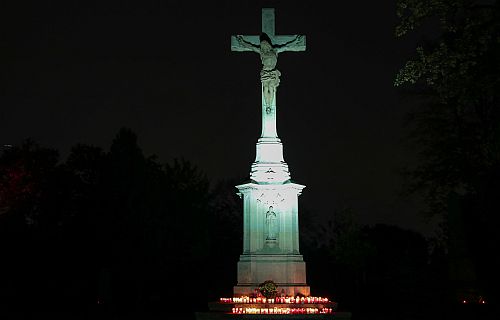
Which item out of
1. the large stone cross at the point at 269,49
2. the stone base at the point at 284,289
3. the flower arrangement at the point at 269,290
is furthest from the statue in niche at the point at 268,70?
the flower arrangement at the point at 269,290

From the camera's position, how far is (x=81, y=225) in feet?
120

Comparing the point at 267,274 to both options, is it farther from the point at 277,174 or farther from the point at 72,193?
the point at 72,193

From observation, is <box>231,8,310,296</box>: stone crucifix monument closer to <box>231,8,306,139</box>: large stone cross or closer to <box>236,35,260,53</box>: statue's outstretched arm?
<box>231,8,306,139</box>: large stone cross

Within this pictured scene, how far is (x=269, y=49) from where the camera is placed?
23516mm

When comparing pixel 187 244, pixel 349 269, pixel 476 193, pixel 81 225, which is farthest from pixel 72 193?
pixel 476 193

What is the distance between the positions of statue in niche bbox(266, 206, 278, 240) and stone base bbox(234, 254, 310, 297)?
2.09ft

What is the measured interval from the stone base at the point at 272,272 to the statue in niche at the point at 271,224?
639 millimetres

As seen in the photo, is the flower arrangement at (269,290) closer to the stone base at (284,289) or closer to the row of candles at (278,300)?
the row of candles at (278,300)

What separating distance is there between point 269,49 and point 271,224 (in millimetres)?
6193

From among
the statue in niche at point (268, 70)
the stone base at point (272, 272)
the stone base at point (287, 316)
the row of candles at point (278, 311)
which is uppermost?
the statue in niche at point (268, 70)

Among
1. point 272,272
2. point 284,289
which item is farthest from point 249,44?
point 284,289

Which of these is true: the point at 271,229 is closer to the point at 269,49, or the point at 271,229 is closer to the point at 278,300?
the point at 278,300

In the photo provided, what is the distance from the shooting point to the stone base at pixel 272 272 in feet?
71.4

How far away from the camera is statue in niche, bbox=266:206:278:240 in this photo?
22094 mm
